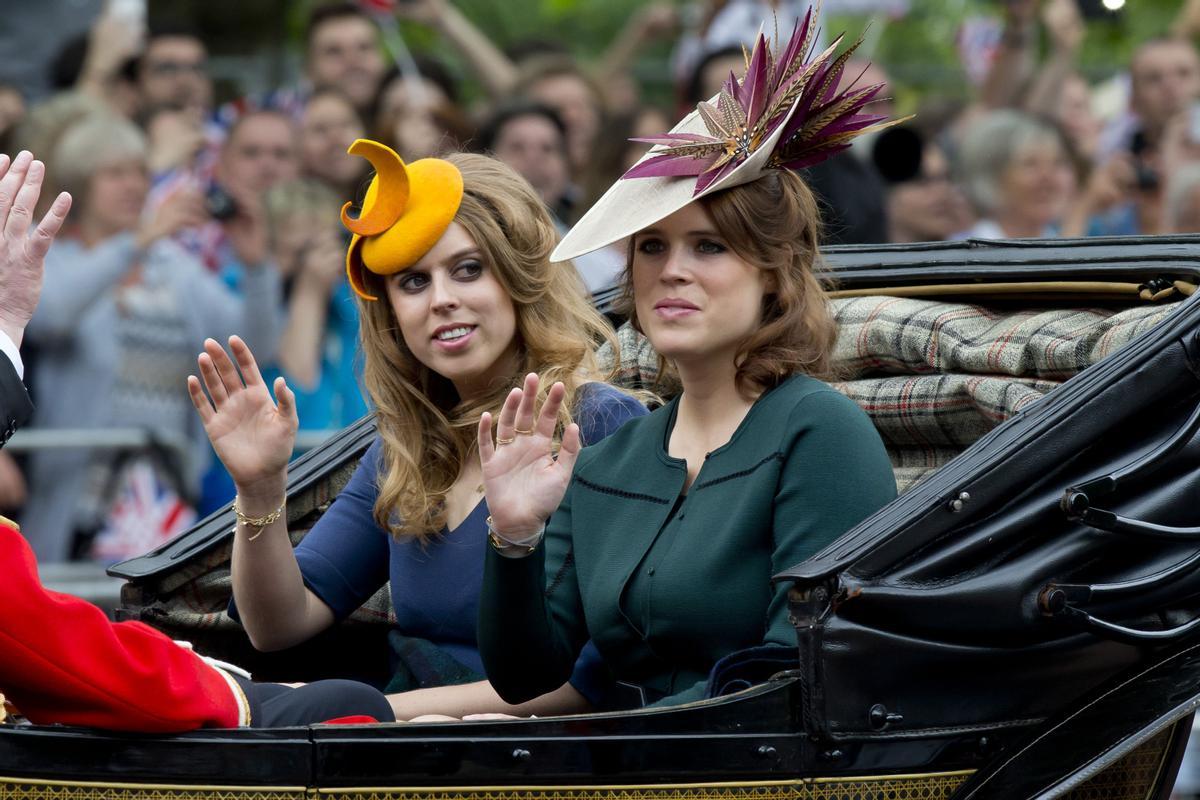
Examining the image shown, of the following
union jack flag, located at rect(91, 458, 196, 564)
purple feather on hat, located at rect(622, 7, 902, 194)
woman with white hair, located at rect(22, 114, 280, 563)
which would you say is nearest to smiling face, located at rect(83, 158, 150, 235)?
woman with white hair, located at rect(22, 114, 280, 563)

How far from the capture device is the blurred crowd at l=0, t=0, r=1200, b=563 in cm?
634

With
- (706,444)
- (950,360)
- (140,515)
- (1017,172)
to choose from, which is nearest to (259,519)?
(706,444)

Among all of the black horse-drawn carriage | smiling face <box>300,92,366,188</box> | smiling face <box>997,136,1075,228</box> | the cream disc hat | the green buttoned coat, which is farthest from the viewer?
smiling face <box>300,92,366,188</box>

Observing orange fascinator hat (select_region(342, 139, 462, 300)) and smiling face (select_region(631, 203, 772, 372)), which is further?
A: orange fascinator hat (select_region(342, 139, 462, 300))

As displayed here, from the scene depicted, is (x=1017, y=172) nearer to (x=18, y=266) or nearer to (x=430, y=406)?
(x=430, y=406)

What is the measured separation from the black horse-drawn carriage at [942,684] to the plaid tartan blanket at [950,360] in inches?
8.6

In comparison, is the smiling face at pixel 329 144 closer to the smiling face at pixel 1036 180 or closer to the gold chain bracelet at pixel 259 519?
the smiling face at pixel 1036 180

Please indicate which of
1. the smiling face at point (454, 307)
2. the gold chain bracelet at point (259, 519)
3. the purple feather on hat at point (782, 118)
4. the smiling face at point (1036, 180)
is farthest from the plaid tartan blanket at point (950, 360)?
the smiling face at point (1036, 180)

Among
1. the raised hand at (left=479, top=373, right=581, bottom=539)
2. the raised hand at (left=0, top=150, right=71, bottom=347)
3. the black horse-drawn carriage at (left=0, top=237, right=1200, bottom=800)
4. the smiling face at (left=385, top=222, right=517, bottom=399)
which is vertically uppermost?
the raised hand at (left=0, top=150, right=71, bottom=347)

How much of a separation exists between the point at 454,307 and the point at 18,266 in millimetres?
951

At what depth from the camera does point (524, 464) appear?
2.86m

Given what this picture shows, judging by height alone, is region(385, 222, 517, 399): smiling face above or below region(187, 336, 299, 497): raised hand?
above

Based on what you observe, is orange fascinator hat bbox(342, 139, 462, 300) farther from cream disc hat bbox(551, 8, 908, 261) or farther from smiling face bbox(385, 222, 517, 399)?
cream disc hat bbox(551, 8, 908, 261)

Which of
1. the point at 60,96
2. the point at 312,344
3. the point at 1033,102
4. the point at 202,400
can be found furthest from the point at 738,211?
the point at 1033,102
